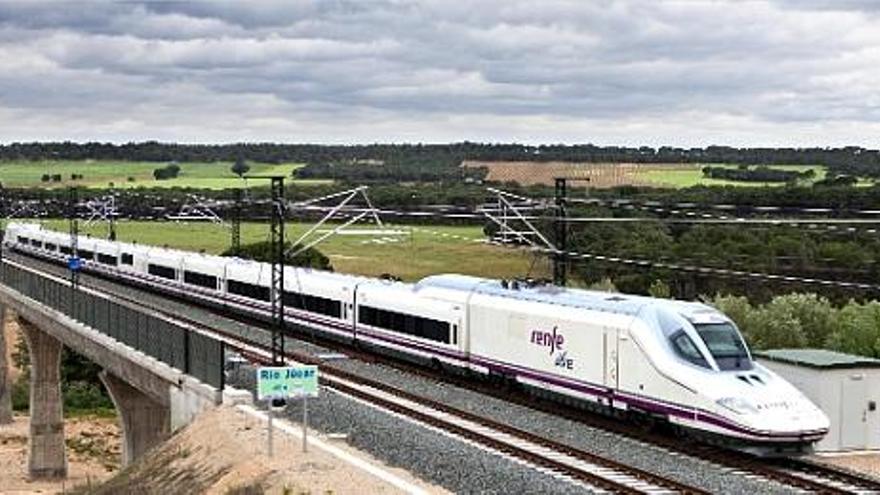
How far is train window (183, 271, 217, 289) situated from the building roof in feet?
114

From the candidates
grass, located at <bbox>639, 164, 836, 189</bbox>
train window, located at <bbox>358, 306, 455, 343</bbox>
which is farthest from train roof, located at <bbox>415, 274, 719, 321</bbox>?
grass, located at <bbox>639, 164, 836, 189</bbox>

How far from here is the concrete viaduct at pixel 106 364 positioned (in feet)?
119

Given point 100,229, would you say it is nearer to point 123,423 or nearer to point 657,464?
point 123,423

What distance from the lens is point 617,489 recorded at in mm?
22219

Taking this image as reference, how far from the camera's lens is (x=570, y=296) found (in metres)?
32.0

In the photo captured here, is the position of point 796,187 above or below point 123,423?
above

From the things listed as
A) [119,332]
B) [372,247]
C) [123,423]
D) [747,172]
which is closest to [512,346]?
[119,332]

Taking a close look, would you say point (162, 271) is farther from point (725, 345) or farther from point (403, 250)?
point (403, 250)

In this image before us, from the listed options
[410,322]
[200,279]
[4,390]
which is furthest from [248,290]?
[4,390]

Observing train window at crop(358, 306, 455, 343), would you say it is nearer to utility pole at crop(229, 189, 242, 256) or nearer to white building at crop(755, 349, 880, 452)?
utility pole at crop(229, 189, 242, 256)

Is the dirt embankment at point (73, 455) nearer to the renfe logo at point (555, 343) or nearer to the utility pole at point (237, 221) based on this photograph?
the utility pole at point (237, 221)

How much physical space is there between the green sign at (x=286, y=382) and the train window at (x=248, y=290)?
27190mm

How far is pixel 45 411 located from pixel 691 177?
123 ft

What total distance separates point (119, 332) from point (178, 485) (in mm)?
17723
